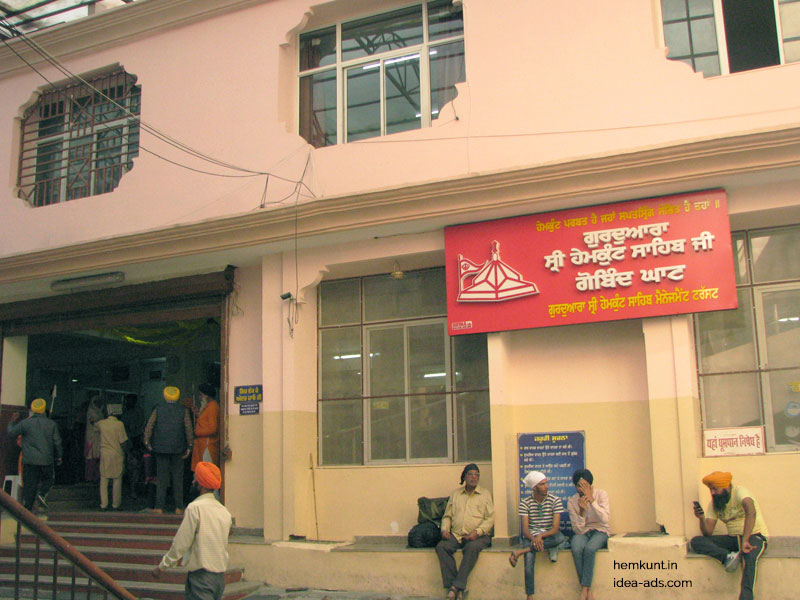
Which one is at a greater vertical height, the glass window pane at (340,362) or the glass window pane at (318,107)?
the glass window pane at (318,107)

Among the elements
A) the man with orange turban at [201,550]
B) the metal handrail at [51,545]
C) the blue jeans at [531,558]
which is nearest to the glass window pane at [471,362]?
the blue jeans at [531,558]

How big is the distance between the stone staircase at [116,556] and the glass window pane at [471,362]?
3395 mm

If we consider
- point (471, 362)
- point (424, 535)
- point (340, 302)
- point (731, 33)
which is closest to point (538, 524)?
point (424, 535)

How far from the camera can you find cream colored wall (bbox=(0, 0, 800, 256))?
29.3 feet

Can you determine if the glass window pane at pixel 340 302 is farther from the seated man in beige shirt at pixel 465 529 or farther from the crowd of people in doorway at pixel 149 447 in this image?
the seated man in beige shirt at pixel 465 529

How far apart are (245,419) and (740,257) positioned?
633 centimetres

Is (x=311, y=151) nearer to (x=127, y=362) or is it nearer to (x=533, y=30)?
(x=533, y=30)

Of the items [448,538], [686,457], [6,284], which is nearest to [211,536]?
[448,538]

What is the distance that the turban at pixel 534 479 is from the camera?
8.63 meters

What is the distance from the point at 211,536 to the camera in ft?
21.1

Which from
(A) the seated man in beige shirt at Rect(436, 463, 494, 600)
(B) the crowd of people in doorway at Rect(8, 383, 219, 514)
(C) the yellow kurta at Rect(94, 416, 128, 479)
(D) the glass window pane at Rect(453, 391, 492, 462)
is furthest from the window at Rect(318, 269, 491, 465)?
(C) the yellow kurta at Rect(94, 416, 128, 479)

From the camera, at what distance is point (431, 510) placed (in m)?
9.55

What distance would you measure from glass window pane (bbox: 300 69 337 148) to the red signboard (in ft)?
8.44

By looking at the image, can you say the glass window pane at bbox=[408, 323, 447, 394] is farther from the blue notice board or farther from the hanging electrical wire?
the hanging electrical wire
